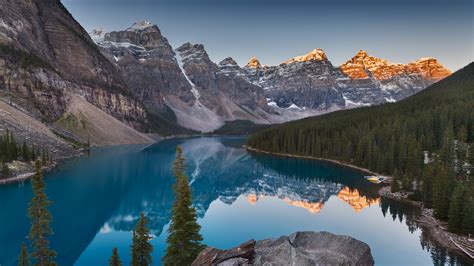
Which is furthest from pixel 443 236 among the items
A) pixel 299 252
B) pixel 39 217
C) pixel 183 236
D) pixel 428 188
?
pixel 39 217

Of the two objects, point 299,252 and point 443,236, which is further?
point 443,236

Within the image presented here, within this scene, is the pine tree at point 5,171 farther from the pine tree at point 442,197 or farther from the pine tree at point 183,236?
the pine tree at point 442,197

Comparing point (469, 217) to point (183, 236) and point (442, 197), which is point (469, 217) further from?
A: point (183, 236)

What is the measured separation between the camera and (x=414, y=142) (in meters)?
95.9

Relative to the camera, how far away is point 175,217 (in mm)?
26750

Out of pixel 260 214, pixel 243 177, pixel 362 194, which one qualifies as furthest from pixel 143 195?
pixel 362 194

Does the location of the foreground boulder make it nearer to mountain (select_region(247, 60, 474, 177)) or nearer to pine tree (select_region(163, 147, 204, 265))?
pine tree (select_region(163, 147, 204, 265))

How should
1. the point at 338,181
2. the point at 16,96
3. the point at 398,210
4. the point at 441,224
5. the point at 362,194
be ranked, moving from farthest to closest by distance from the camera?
the point at 16,96
the point at 338,181
the point at 362,194
the point at 398,210
the point at 441,224

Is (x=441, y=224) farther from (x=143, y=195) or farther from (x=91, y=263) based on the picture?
(x=143, y=195)

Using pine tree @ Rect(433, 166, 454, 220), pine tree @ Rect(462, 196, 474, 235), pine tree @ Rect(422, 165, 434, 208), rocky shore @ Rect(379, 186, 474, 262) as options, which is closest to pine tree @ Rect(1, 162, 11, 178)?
rocky shore @ Rect(379, 186, 474, 262)

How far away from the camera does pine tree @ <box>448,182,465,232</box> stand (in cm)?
4880

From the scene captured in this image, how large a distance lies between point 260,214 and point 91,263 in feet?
103

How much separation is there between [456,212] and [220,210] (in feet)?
118

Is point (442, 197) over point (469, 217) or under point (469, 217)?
over
